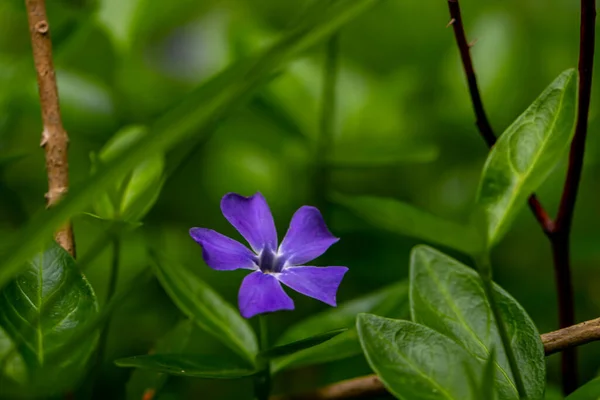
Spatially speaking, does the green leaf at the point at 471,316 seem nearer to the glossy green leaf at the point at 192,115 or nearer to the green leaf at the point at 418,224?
the green leaf at the point at 418,224

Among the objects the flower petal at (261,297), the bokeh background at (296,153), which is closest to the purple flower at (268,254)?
the flower petal at (261,297)

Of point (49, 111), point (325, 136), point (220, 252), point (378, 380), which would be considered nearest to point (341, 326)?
point (378, 380)

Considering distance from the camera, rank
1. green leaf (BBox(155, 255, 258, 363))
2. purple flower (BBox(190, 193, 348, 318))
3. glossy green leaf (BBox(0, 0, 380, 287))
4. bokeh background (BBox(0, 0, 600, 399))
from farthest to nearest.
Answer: bokeh background (BBox(0, 0, 600, 399)) → green leaf (BBox(155, 255, 258, 363)) → purple flower (BBox(190, 193, 348, 318)) → glossy green leaf (BBox(0, 0, 380, 287))

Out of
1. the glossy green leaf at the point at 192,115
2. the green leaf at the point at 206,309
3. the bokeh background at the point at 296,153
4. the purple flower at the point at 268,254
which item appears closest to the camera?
the glossy green leaf at the point at 192,115

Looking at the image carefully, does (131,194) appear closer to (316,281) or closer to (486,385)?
(316,281)

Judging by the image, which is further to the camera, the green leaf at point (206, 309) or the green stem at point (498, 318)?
the green leaf at point (206, 309)

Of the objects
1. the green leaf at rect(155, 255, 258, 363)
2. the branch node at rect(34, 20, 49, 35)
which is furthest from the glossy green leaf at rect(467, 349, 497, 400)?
the branch node at rect(34, 20, 49, 35)

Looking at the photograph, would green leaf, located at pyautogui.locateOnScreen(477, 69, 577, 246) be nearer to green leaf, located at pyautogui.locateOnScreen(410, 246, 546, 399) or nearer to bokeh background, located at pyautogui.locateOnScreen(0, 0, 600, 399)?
green leaf, located at pyautogui.locateOnScreen(410, 246, 546, 399)

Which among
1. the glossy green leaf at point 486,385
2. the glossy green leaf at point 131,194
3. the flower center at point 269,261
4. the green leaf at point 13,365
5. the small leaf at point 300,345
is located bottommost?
the glossy green leaf at point 486,385
